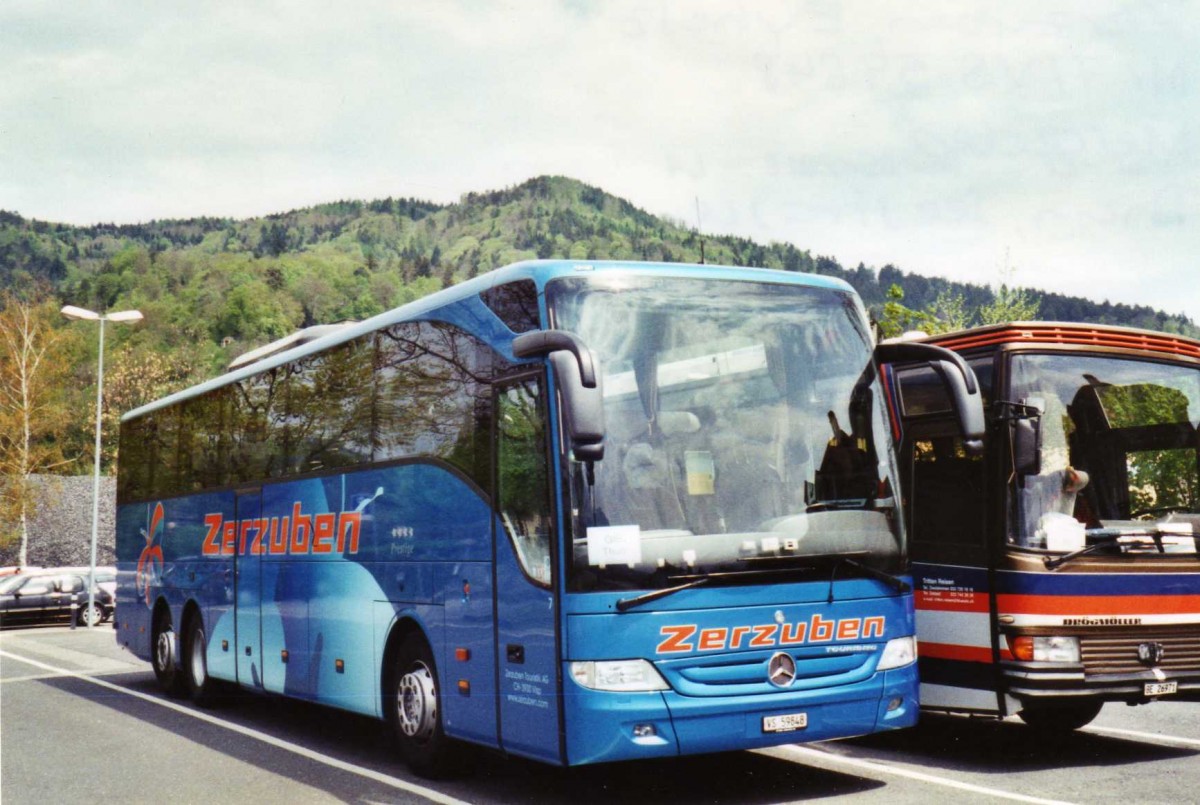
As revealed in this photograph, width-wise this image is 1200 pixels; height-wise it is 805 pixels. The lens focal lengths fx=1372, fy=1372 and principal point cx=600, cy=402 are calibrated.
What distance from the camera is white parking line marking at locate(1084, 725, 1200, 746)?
1066 cm

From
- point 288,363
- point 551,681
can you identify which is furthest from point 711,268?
point 288,363

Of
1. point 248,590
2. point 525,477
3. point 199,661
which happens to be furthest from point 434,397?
point 199,661

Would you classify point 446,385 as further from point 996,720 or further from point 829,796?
point 996,720

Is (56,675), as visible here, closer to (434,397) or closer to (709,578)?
(434,397)

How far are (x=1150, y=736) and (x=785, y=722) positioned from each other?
4642 mm

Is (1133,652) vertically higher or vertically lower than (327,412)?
lower

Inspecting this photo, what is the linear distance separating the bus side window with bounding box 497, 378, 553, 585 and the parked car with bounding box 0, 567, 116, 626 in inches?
1087

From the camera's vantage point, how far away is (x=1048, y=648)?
30.4 feet

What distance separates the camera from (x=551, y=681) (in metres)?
7.90

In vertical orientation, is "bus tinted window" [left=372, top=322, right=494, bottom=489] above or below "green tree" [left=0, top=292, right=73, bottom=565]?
below

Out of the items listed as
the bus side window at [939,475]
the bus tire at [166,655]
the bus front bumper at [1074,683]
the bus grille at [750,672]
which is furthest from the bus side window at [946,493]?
the bus tire at [166,655]

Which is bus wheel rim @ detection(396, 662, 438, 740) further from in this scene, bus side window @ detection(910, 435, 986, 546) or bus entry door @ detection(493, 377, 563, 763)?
bus side window @ detection(910, 435, 986, 546)

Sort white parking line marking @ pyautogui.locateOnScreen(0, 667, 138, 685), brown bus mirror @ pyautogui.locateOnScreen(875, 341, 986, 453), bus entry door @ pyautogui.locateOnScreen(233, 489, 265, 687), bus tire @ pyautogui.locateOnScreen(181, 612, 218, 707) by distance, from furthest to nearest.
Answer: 1. white parking line marking @ pyautogui.locateOnScreen(0, 667, 138, 685)
2. bus tire @ pyautogui.locateOnScreen(181, 612, 218, 707)
3. bus entry door @ pyautogui.locateOnScreen(233, 489, 265, 687)
4. brown bus mirror @ pyautogui.locateOnScreen(875, 341, 986, 453)

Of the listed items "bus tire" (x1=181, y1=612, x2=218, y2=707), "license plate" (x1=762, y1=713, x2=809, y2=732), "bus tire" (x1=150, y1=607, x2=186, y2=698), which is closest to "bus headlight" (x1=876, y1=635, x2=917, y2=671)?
"license plate" (x1=762, y1=713, x2=809, y2=732)
